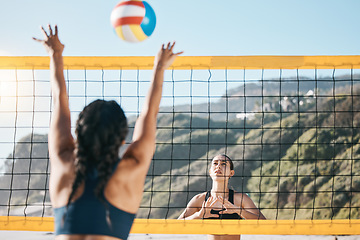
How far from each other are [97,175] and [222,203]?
291cm

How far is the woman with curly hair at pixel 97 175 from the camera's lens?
1.64m

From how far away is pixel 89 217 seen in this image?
5.33ft

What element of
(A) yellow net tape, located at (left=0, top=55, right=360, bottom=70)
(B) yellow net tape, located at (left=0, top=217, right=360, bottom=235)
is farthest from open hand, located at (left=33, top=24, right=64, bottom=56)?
(B) yellow net tape, located at (left=0, top=217, right=360, bottom=235)

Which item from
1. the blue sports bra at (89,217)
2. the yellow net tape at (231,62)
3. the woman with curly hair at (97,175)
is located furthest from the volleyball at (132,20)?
the blue sports bra at (89,217)

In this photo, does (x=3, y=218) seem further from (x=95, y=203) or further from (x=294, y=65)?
(x=294, y=65)

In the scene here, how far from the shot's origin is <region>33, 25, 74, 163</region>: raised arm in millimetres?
1797

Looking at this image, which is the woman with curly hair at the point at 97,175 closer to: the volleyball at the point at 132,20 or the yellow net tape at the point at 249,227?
the volleyball at the point at 132,20

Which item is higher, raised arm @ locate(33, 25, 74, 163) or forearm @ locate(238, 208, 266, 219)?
raised arm @ locate(33, 25, 74, 163)

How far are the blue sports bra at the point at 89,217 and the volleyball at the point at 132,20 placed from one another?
215cm

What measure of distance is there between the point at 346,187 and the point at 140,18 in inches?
838

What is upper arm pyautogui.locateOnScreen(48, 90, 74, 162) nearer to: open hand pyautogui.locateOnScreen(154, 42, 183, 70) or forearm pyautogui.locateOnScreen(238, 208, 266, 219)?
open hand pyautogui.locateOnScreen(154, 42, 183, 70)

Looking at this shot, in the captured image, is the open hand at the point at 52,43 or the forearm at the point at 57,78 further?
the open hand at the point at 52,43

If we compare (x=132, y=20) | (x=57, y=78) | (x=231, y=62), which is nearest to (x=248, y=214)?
(x=231, y=62)

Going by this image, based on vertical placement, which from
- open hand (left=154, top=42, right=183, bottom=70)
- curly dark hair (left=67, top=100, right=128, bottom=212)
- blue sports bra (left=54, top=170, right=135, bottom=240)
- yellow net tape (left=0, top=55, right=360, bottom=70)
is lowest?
blue sports bra (left=54, top=170, right=135, bottom=240)
